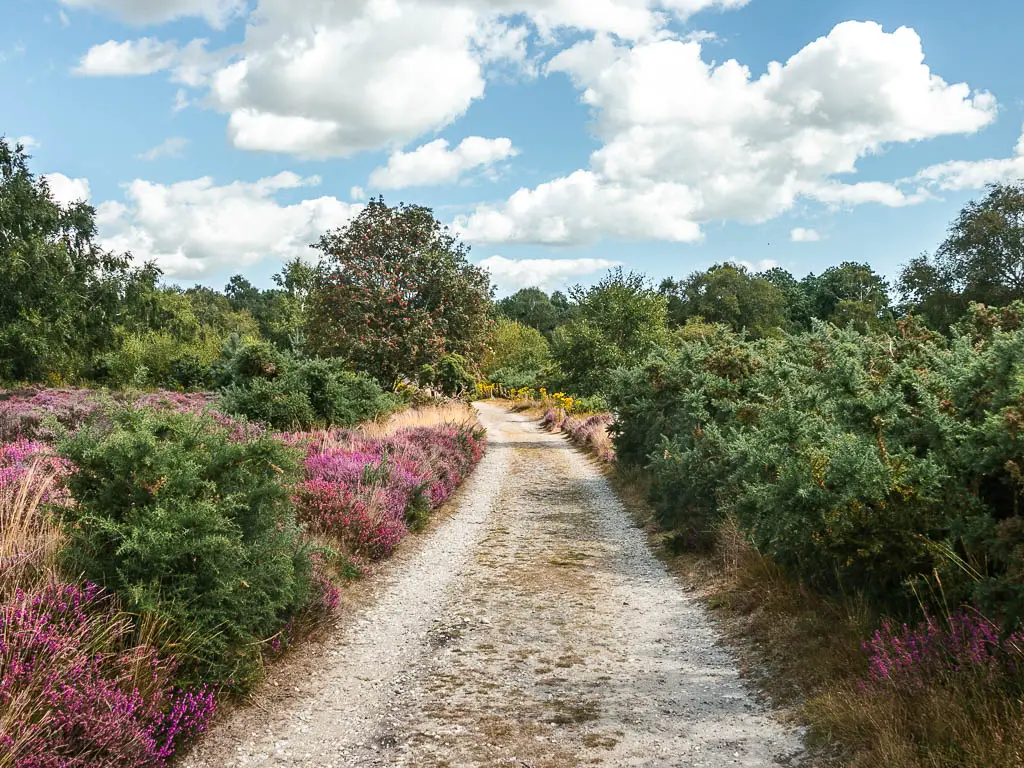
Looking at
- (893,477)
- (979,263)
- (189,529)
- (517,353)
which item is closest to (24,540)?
(189,529)

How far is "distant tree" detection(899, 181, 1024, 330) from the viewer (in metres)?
37.1

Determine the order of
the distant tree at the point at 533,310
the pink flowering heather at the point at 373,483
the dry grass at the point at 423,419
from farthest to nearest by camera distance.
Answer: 1. the distant tree at the point at 533,310
2. the dry grass at the point at 423,419
3. the pink flowering heather at the point at 373,483

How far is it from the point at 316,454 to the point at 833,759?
31.6 feet

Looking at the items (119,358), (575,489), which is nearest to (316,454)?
(575,489)

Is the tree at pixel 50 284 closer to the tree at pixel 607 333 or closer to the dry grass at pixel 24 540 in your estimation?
the tree at pixel 607 333

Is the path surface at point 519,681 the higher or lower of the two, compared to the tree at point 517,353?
lower

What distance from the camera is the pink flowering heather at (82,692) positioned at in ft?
11.3

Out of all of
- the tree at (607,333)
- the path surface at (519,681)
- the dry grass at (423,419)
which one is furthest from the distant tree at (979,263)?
the path surface at (519,681)

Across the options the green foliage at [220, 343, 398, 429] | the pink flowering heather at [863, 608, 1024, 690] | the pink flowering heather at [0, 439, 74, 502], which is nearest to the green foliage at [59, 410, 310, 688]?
the pink flowering heather at [0, 439, 74, 502]

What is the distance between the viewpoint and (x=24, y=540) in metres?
4.96

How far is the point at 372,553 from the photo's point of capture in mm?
8859

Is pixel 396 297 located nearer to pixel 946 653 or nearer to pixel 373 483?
pixel 373 483

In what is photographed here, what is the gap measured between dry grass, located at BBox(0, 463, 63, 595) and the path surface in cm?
160

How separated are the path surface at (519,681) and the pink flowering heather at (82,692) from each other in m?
0.33
